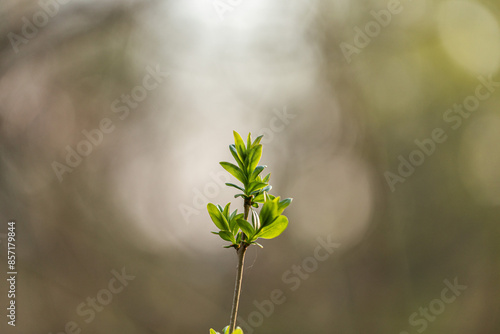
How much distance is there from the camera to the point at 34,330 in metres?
0.93

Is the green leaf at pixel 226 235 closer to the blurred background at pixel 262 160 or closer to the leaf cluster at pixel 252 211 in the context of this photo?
the leaf cluster at pixel 252 211

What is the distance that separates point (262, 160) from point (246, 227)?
0.93m

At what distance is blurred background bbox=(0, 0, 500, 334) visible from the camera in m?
0.99

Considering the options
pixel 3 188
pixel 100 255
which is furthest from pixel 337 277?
pixel 3 188

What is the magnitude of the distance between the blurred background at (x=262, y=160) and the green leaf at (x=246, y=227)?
2.64ft

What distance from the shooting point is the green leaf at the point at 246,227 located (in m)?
0.15

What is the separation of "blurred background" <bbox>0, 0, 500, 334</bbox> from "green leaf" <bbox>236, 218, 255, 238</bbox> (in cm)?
81

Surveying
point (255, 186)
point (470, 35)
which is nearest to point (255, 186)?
point (255, 186)

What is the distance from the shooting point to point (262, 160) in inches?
42.3

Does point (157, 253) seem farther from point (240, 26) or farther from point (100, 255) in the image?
point (240, 26)

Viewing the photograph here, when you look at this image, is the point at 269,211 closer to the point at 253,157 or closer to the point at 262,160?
the point at 253,157

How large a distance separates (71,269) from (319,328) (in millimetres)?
685

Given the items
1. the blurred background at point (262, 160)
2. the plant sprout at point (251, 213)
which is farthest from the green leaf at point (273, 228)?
the blurred background at point (262, 160)

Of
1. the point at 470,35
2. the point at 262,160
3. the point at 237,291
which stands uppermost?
the point at 470,35
